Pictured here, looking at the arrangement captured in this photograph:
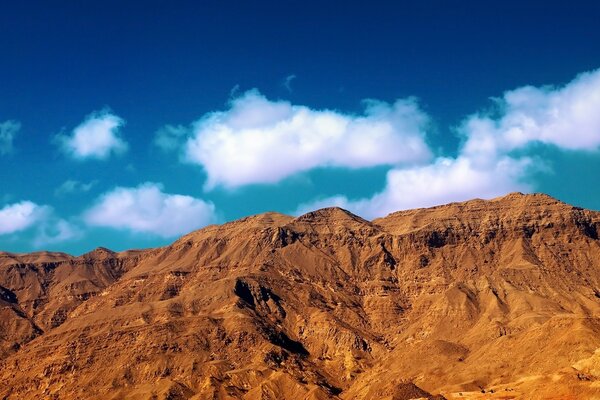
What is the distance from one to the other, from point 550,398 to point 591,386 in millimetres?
9022

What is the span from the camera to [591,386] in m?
189

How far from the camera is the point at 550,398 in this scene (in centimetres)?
19200
